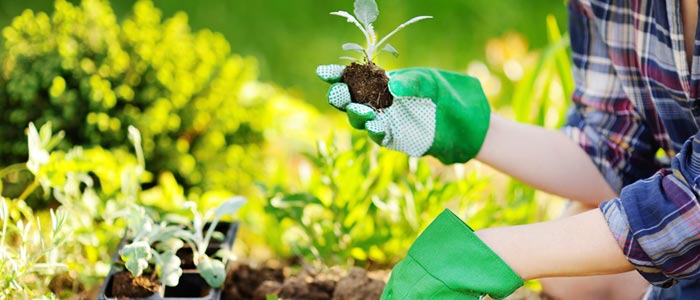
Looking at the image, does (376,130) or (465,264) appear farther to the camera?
(376,130)

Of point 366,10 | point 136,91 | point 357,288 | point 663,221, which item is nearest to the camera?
point 663,221

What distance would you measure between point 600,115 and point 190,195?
964mm

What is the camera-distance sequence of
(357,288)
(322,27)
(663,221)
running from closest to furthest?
(663,221) → (357,288) → (322,27)

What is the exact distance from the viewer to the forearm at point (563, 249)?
3.97 ft

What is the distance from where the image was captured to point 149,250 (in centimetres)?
136

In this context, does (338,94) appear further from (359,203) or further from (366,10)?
(359,203)

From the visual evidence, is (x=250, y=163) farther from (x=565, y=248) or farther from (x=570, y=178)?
(x=565, y=248)

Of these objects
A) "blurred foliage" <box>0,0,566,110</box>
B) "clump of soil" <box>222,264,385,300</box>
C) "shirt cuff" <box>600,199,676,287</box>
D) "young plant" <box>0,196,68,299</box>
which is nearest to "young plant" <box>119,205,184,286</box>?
"young plant" <box>0,196,68,299</box>

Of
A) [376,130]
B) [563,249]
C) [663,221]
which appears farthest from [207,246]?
[663,221]

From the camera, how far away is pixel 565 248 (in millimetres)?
1214

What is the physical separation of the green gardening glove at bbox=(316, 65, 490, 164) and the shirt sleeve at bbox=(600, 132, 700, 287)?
14.2 inches

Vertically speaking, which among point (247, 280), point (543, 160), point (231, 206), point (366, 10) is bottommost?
point (247, 280)

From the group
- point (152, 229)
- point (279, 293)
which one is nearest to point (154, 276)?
point (152, 229)

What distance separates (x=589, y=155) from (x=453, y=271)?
591mm
